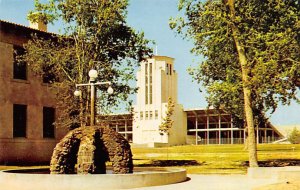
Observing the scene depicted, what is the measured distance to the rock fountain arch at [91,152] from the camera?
19422 mm

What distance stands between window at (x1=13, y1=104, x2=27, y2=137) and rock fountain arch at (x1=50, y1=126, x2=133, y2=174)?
18.0 metres

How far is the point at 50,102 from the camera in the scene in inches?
1554

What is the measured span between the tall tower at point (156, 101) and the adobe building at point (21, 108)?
6916 cm

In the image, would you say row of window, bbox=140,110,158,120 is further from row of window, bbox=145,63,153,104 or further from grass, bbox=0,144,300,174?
grass, bbox=0,144,300,174

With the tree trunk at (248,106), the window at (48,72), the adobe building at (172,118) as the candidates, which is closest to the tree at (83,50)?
the window at (48,72)

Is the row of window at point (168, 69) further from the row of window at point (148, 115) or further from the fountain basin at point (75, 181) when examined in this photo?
the fountain basin at point (75, 181)

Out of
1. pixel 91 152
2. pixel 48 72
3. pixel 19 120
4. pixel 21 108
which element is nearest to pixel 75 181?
pixel 91 152

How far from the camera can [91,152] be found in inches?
765

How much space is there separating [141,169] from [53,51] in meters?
12.1

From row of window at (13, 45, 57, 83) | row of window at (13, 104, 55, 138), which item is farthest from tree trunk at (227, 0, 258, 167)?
row of window at (13, 104, 55, 138)

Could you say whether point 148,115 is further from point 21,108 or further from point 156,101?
point 21,108

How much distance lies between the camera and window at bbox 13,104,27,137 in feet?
121

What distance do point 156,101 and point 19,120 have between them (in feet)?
246

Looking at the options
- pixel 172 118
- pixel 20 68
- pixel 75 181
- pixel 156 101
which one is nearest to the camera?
pixel 75 181
